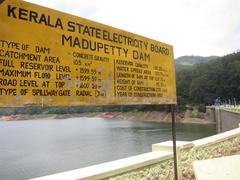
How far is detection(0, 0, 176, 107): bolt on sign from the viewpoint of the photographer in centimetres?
335

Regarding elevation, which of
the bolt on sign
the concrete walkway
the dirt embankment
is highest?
the bolt on sign

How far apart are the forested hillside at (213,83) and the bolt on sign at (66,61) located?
257 ft

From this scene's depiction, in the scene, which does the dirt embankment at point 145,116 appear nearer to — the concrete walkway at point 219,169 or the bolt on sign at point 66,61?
the concrete walkway at point 219,169

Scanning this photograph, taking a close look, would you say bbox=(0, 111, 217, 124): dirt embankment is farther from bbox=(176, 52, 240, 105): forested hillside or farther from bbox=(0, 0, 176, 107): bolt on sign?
bbox=(0, 0, 176, 107): bolt on sign

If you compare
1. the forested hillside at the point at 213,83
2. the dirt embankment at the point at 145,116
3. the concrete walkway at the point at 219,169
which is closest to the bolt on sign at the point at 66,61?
the concrete walkway at the point at 219,169

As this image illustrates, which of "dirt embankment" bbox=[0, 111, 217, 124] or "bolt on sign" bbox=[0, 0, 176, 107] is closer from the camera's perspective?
"bolt on sign" bbox=[0, 0, 176, 107]

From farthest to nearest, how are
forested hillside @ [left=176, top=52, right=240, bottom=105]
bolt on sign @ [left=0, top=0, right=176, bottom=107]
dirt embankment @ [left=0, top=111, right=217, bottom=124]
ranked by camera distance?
dirt embankment @ [left=0, top=111, right=217, bottom=124], forested hillside @ [left=176, top=52, right=240, bottom=105], bolt on sign @ [left=0, top=0, right=176, bottom=107]

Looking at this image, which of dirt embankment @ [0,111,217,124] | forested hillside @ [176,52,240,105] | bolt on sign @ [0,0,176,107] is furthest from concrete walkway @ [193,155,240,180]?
dirt embankment @ [0,111,217,124]

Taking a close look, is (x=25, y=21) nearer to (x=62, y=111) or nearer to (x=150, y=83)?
(x=150, y=83)

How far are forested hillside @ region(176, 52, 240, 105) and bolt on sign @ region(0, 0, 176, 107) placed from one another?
257ft

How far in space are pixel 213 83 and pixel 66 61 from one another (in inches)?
3410

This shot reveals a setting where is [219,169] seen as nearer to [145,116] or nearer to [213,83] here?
[213,83]

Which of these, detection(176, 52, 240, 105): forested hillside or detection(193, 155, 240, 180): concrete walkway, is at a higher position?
detection(176, 52, 240, 105): forested hillside

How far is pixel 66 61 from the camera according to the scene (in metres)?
3.85
